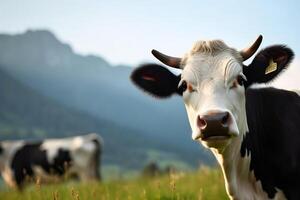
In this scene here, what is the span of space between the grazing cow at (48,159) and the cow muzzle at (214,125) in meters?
16.7

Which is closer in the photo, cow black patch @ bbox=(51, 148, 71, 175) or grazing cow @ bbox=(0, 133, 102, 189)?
cow black patch @ bbox=(51, 148, 71, 175)

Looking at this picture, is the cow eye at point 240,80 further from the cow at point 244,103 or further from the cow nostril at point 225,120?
the cow nostril at point 225,120

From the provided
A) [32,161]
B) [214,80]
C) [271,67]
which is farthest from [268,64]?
[32,161]

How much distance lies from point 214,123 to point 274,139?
4.91 ft

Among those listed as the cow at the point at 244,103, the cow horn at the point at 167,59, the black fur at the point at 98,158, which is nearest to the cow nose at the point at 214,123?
the cow at the point at 244,103

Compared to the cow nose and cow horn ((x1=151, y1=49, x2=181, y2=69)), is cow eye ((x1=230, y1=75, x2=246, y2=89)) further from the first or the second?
cow horn ((x1=151, y1=49, x2=181, y2=69))

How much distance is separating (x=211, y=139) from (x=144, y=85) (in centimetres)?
191

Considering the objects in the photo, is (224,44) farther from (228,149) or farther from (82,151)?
(82,151)

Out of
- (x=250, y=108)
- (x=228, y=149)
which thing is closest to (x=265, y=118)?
(x=250, y=108)

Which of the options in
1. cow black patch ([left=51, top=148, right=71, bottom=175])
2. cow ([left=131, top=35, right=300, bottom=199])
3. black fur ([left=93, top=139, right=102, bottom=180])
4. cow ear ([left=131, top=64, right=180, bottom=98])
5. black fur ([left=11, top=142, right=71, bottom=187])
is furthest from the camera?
black fur ([left=93, top=139, right=102, bottom=180])

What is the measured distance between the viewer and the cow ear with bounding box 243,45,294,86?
5773 millimetres

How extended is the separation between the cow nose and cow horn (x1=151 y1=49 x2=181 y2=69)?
148 cm

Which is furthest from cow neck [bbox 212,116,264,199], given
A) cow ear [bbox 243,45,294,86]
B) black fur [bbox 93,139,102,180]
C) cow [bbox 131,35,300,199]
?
black fur [bbox 93,139,102,180]

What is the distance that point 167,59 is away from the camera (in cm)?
608
